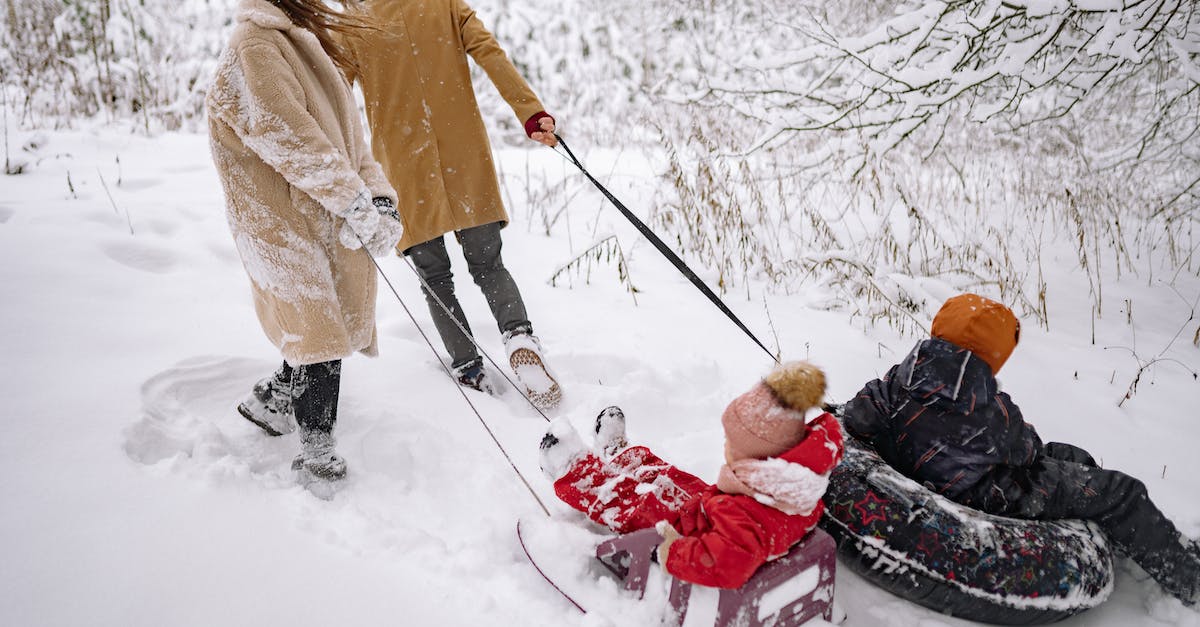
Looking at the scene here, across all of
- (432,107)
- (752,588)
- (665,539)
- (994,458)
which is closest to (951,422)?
(994,458)

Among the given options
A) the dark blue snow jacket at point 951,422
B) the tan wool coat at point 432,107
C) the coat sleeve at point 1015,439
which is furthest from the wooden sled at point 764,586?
the tan wool coat at point 432,107

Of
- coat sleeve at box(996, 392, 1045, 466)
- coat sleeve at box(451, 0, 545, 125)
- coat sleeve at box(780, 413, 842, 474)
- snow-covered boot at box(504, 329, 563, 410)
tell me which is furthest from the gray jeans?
coat sleeve at box(996, 392, 1045, 466)

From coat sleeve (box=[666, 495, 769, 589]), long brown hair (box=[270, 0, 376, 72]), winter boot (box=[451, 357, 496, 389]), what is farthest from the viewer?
winter boot (box=[451, 357, 496, 389])

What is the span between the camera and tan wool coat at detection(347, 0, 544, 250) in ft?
8.03

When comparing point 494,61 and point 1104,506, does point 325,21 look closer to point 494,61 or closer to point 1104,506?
point 494,61

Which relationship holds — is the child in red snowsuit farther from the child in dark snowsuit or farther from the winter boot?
the winter boot

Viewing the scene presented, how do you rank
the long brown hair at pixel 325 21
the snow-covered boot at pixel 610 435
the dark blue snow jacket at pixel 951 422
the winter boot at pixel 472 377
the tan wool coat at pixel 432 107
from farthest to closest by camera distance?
the winter boot at pixel 472 377
the tan wool coat at pixel 432 107
the snow-covered boot at pixel 610 435
the dark blue snow jacket at pixel 951 422
the long brown hair at pixel 325 21

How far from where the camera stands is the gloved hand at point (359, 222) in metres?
1.78

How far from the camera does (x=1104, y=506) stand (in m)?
1.85

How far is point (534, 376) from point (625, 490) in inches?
33.9

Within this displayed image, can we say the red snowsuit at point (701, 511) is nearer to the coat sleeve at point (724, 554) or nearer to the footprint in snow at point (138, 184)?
the coat sleeve at point (724, 554)

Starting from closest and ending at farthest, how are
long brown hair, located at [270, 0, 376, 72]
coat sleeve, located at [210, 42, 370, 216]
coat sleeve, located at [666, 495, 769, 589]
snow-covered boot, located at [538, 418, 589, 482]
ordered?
coat sleeve, located at [666, 495, 769, 589]
coat sleeve, located at [210, 42, 370, 216]
long brown hair, located at [270, 0, 376, 72]
snow-covered boot, located at [538, 418, 589, 482]

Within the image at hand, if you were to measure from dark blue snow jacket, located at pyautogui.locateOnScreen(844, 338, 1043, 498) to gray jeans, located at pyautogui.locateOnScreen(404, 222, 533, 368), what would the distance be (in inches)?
59.9

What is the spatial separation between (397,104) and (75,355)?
58.4 inches
